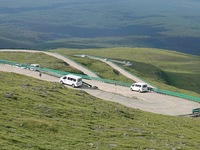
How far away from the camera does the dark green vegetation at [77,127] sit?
28.4 metres

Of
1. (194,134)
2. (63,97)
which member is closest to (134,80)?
(63,97)

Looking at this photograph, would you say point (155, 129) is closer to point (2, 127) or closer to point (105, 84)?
point (2, 127)

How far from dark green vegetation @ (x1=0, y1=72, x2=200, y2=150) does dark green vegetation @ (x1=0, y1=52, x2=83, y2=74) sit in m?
57.3

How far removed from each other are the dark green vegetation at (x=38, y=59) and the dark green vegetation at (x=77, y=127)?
57.3 meters

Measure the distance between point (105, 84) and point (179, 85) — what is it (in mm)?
59763

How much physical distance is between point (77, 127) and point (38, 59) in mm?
88669

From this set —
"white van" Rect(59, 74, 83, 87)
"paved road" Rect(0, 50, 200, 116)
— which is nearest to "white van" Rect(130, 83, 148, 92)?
"paved road" Rect(0, 50, 200, 116)

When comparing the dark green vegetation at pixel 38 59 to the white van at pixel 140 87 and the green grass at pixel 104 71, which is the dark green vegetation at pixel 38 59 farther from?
the white van at pixel 140 87

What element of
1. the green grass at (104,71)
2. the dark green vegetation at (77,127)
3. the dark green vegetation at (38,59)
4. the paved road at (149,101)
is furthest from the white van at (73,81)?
the green grass at (104,71)

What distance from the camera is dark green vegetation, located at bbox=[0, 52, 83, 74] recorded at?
4134 inches

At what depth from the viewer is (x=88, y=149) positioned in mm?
27812

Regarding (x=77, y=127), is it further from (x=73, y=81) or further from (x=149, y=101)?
(x=73, y=81)

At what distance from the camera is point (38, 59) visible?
120 metres

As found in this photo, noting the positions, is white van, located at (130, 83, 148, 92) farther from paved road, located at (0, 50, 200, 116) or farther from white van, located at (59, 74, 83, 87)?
white van, located at (59, 74, 83, 87)
